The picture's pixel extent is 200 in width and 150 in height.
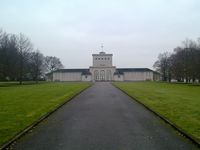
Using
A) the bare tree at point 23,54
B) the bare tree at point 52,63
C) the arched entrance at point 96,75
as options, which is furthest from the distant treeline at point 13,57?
the arched entrance at point 96,75

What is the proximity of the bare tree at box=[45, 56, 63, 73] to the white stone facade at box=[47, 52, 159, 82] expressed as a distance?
7.10 metres

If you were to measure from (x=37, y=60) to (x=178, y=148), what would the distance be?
276ft

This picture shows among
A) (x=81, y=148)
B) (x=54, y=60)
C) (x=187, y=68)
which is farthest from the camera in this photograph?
(x=54, y=60)

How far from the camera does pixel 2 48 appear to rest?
61.8 meters

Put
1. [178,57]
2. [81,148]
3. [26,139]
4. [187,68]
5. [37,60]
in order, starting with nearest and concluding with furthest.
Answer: [81,148] < [26,139] < [187,68] < [178,57] < [37,60]

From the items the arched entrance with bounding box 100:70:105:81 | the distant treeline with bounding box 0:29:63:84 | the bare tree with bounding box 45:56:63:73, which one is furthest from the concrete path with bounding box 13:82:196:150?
the arched entrance with bounding box 100:70:105:81

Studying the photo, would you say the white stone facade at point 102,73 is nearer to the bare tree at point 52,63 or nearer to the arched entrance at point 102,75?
the arched entrance at point 102,75

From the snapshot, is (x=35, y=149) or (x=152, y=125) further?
(x=152, y=125)

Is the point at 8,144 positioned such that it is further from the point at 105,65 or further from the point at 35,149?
the point at 105,65

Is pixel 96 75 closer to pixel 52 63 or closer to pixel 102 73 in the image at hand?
pixel 102 73

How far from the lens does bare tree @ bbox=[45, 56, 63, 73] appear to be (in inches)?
4959

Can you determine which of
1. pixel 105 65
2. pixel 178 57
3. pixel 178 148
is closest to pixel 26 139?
pixel 178 148

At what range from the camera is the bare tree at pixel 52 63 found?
12597 centimetres

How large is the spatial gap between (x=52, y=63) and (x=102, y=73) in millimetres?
27282
